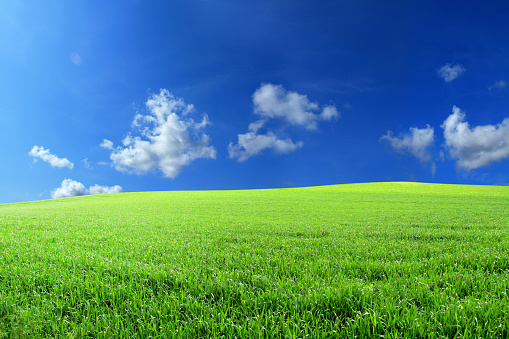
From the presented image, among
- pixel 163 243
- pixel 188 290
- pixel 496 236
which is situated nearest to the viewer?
pixel 188 290

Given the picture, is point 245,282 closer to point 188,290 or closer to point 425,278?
point 188,290

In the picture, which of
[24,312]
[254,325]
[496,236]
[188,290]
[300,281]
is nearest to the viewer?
[254,325]

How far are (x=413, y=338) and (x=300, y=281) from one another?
191 centimetres

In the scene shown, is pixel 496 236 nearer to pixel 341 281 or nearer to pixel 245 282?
pixel 341 281

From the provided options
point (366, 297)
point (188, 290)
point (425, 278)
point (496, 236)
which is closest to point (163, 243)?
point (188, 290)

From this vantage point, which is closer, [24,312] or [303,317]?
[303,317]

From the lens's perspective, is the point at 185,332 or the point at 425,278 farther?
the point at 425,278

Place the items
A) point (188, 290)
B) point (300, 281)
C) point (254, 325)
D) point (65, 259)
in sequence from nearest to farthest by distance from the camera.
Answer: point (254, 325) < point (188, 290) < point (300, 281) < point (65, 259)

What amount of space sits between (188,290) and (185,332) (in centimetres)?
110

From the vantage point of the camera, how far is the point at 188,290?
14.3ft

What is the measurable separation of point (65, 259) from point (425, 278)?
24.9ft

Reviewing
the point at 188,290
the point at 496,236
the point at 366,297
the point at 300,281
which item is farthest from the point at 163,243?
the point at 496,236

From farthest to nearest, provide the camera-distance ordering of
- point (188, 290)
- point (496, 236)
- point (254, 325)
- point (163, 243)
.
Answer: point (496, 236)
point (163, 243)
point (188, 290)
point (254, 325)

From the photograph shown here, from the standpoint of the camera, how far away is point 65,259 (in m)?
6.14
